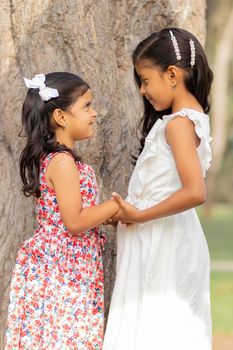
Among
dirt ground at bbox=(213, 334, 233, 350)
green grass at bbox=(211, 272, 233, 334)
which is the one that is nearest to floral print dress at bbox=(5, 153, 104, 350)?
dirt ground at bbox=(213, 334, 233, 350)

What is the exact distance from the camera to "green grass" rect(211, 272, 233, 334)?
9727 mm

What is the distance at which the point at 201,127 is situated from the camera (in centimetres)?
421

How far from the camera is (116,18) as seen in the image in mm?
5121

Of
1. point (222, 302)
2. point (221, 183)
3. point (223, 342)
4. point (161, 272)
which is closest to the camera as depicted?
point (161, 272)

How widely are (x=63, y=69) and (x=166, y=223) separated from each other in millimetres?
1058

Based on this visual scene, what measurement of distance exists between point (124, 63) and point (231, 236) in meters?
16.8

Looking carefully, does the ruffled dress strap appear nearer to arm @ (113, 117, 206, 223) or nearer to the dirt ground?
arm @ (113, 117, 206, 223)

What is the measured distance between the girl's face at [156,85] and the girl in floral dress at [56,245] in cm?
25

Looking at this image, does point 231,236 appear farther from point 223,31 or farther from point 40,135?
point 40,135

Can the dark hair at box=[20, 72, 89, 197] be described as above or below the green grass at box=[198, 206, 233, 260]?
below

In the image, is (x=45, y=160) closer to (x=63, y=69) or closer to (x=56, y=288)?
(x=56, y=288)

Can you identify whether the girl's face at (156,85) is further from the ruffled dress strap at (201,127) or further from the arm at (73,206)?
the arm at (73,206)

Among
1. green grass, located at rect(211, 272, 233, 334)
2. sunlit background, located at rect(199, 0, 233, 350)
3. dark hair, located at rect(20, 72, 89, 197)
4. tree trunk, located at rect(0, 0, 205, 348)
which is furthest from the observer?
sunlit background, located at rect(199, 0, 233, 350)

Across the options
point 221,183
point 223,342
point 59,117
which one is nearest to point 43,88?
point 59,117
